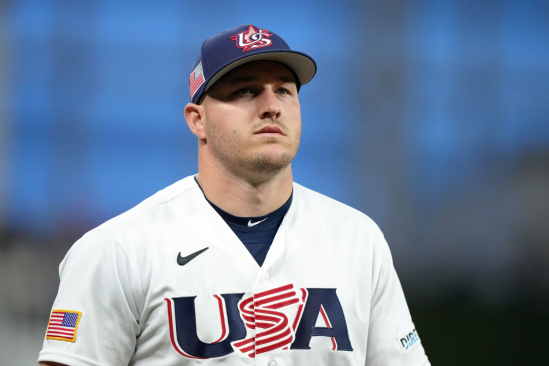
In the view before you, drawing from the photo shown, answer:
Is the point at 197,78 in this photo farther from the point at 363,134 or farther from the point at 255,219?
the point at 363,134

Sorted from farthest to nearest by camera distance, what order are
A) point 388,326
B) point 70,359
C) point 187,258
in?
1. point 388,326
2. point 187,258
3. point 70,359

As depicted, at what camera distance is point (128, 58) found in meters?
4.20

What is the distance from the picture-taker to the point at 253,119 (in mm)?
1571

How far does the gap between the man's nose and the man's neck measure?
0.57 feet

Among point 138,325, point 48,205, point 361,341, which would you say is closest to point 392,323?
point 361,341

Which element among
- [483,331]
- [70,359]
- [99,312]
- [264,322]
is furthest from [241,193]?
[483,331]

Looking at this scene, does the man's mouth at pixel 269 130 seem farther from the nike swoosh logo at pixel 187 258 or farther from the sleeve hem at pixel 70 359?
the sleeve hem at pixel 70 359

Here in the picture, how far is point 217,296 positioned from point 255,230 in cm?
24

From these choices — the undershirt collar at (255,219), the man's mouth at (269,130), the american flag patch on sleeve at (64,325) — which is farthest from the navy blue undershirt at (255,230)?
the american flag patch on sleeve at (64,325)

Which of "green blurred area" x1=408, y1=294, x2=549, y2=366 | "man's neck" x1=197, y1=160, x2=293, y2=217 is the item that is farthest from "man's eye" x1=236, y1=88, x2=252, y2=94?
"green blurred area" x1=408, y1=294, x2=549, y2=366

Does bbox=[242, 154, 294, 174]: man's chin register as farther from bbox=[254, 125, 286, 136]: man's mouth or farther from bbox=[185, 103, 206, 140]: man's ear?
bbox=[185, 103, 206, 140]: man's ear

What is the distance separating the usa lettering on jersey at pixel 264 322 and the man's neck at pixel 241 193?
→ 9.3 inches

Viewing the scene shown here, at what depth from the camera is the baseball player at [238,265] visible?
1.46 metres

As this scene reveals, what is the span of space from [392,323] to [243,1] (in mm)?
3173
